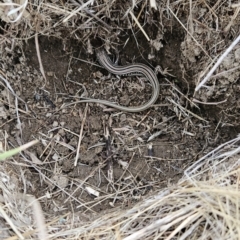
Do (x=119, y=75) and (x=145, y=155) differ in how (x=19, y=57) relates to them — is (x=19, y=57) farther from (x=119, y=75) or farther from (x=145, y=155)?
(x=145, y=155)

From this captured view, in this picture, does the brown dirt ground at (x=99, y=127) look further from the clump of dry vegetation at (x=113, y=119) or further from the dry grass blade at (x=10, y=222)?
the dry grass blade at (x=10, y=222)

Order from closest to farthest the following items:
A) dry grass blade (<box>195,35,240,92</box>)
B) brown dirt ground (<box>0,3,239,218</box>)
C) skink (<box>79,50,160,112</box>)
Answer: dry grass blade (<box>195,35,240,92</box>) < brown dirt ground (<box>0,3,239,218</box>) < skink (<box>79,50,160,112</box>)

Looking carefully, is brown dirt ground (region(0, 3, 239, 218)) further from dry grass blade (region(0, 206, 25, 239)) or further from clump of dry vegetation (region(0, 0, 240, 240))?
dry grass blade (region(0, 206, 25, 239))

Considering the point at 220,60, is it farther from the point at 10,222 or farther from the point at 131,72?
the point at 10,222

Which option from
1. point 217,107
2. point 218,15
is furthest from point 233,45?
point 217,107

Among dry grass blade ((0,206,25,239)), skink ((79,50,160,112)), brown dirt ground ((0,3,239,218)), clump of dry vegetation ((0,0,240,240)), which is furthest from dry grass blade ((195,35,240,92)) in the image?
dry grass blade ((0,206,25,239))
